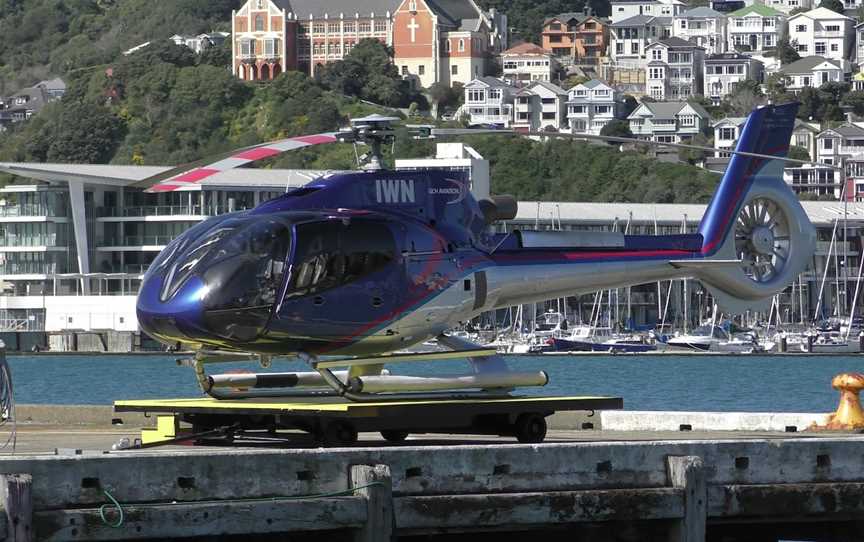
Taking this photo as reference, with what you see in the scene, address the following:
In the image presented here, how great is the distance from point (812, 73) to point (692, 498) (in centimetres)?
17845

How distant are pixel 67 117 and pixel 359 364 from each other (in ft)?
516

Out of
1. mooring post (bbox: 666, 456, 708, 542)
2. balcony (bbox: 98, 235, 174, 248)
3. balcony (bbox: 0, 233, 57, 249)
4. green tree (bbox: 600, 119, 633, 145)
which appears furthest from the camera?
green tree (bbox: 600, 119, 633, 145)

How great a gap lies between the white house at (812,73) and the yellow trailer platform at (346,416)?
567ft

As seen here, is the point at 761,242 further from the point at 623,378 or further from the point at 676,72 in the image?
the point at 676,72

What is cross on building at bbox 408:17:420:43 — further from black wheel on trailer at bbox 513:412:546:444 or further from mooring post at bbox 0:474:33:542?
mooring post at bbox 0:474:33:542

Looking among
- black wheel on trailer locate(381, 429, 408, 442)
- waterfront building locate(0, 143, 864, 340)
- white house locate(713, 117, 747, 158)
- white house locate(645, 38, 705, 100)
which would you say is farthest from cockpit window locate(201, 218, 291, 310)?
white house locate(645, 38, 705, 100)

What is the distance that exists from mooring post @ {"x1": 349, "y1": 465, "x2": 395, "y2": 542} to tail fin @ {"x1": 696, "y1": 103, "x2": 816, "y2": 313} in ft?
28.8

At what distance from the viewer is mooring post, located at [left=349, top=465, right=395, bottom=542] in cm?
1140

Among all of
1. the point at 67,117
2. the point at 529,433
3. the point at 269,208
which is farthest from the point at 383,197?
the point at 67,117

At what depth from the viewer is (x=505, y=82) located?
18288cm

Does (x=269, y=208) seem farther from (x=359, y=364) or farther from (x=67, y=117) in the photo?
(x=67, y=117)

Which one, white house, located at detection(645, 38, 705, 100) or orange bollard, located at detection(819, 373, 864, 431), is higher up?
white house, located at detection(645, 38, 705, 100)

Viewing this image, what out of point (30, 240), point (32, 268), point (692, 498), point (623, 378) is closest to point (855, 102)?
point (30, 240)

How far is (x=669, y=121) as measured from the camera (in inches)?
6983
